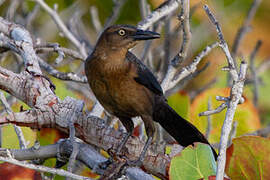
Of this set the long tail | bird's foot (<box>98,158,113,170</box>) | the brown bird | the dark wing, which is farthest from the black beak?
bird's foot (<box>98,158,113,170</box>)

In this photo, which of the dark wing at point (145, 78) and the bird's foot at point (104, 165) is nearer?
the bird's foot at point (104, 165)

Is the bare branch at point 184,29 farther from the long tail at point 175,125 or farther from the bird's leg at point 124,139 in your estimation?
the bird's leg at point 124,139

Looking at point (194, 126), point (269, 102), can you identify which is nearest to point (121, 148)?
point (194, 126)

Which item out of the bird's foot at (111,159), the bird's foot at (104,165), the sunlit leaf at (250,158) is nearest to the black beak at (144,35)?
the bird's foot at (111,159)

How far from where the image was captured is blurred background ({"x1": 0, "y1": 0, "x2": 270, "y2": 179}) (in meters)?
4.16

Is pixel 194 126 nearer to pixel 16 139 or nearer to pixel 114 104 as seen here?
pixel 114 104

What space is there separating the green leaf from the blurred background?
1.09m

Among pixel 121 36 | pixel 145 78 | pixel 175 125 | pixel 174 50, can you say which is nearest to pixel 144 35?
pixel 121 36

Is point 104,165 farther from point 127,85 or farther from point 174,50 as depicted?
point 174,50

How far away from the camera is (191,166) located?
8.91 ft

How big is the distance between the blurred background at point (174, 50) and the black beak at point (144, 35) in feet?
2.00

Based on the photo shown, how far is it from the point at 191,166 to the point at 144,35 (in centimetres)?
136

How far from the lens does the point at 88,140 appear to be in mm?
3324

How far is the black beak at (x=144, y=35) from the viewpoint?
3.74m
